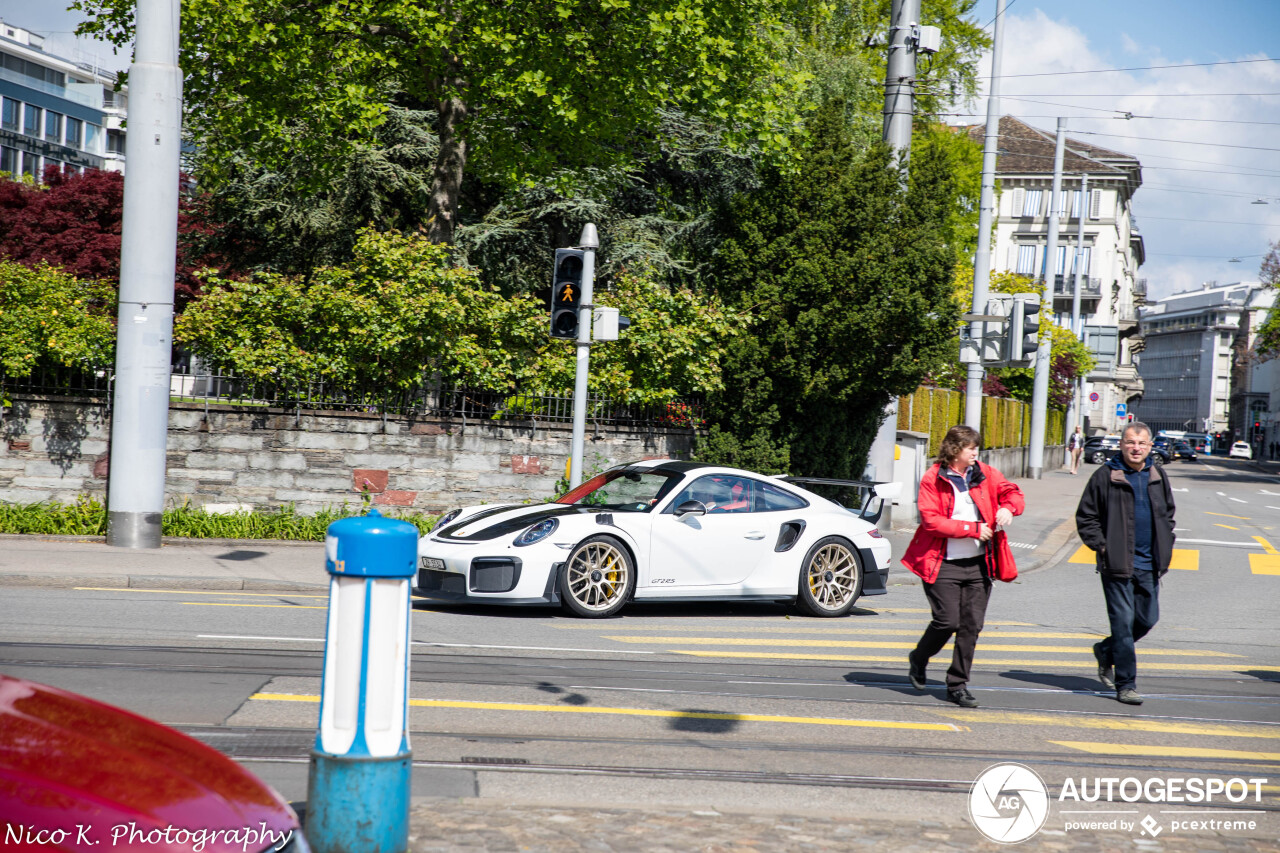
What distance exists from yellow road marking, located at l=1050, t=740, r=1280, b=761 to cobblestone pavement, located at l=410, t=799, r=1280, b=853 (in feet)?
4.94

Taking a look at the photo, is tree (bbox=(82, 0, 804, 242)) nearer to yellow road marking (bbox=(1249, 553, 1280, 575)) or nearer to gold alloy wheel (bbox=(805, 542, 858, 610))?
gold alloy wheel (bbox=(805, 542, 858, 610))

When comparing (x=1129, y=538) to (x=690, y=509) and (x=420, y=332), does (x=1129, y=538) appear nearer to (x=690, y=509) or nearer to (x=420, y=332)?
(x=690, y=509)

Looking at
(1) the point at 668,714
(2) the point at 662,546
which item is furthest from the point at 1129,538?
(2) the point at 662,546

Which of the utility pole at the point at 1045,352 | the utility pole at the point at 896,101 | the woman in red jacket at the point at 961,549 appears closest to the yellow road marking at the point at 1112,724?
the woman in red jacket at the point at 961,549

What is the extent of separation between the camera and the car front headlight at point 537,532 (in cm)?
1045

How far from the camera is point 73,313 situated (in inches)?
581

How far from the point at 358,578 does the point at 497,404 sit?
1311 centimetres

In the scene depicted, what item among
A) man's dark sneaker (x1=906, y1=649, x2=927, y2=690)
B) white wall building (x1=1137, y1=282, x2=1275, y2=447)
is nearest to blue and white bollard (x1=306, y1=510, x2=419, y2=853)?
man's dark sneaker (x1=906, y1=649, x2=927, y2=690)

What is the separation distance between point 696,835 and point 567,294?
9.89 m

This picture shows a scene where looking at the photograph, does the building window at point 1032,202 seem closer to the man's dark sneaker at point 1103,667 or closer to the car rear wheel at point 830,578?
the car rear wheel at point 830,578

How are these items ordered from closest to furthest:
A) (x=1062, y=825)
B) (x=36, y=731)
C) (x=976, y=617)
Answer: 1. (x=36, y=731)
2. (x=1062, y=825)
3. (x=976, y=617)

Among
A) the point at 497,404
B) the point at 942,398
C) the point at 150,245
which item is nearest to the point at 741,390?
the point at 497,404

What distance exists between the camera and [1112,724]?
23.6 feet

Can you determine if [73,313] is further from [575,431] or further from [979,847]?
[979,847]
